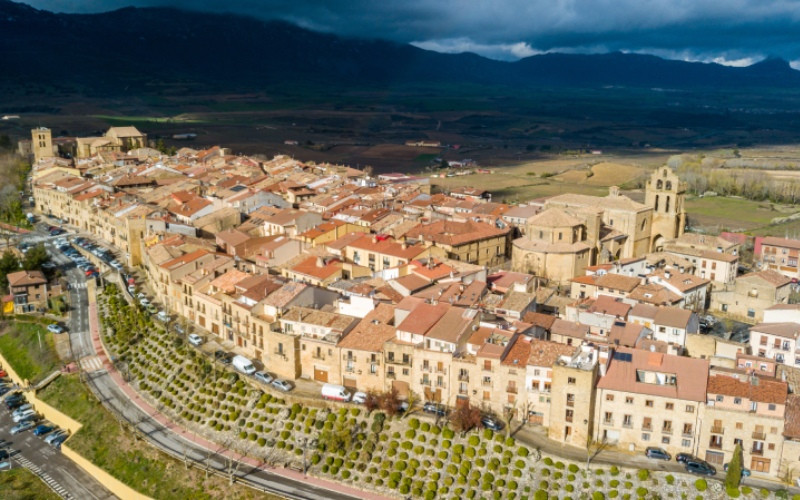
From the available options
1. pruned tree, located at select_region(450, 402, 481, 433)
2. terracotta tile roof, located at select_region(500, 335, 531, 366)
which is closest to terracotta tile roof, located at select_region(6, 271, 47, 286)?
pruned tree, located at select_region(450, 402, 481, 433)

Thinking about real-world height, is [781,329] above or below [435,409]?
above

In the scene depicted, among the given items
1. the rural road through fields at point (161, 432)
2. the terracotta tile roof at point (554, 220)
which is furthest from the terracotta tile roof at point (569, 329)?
the terracotta tile roof at point (554, 220)

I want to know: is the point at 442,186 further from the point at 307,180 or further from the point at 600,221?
the point at 600,221

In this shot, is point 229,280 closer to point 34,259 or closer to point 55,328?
point 55,328

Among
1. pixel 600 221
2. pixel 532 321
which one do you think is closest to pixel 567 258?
pixel 600 221

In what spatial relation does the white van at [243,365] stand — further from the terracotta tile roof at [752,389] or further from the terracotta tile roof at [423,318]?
Result: the terracotta tile roof at [752,389]

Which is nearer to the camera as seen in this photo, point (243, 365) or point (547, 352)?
point (547, 352)

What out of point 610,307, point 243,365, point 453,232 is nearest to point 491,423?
point 610,307

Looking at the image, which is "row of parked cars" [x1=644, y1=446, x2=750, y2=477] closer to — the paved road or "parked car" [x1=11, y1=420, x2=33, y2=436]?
the paved road
